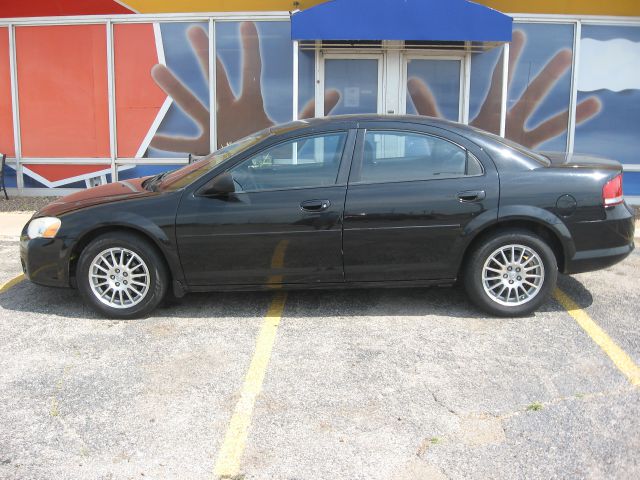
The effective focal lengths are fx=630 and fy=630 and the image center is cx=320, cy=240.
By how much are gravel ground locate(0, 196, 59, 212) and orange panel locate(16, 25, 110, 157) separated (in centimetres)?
76

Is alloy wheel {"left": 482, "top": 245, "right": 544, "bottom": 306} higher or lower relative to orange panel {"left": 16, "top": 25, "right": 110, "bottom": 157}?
lower

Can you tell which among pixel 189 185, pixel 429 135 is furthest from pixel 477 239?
pixel 189 185

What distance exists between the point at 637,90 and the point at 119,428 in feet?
31.0

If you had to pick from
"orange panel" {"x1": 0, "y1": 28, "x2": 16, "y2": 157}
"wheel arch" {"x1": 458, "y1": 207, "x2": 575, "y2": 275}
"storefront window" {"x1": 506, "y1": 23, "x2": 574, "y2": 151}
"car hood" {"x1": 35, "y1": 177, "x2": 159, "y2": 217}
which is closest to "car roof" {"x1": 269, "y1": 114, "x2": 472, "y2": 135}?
"wheel arch" {"x1": 458, "y1": 207, "x2": 575, "y2": 275}

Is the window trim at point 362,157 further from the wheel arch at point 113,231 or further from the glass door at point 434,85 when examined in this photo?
the glass door at point 434,85

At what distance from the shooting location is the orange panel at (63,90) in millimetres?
10078

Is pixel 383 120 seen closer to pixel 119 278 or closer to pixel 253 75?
pixel 119 278

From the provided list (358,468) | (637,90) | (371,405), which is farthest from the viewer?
(637,90)

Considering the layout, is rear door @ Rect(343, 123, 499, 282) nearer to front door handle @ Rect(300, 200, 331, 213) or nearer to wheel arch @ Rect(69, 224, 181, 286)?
front door handle @ Rect(300, 200, 331, 213)

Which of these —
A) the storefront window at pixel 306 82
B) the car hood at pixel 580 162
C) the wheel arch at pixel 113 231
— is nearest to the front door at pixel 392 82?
the storefront window at pixel 306 82

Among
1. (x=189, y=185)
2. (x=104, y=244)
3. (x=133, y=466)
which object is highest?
(x=189, y=185)

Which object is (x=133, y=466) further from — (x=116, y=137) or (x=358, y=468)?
(x=116, y=137)

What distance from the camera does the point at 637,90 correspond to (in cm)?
983

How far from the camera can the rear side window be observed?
15.7 ft
